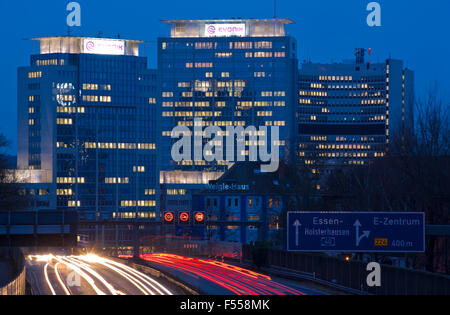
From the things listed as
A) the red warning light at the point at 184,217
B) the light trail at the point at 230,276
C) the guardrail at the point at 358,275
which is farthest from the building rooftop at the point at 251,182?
the red warning light at the point at 184,217

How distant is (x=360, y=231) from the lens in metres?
40.8

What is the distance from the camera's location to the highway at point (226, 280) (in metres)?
57.3

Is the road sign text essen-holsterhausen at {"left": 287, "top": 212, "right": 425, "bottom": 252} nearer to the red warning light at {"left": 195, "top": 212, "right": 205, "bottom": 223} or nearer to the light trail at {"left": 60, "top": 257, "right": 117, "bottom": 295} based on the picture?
the red warning light at {"left": 195, "top": 212, "right": 205, "bottom": 223}

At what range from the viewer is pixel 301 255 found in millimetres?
70000

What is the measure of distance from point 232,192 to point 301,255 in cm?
8157

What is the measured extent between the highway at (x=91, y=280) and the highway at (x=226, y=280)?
3.23 m

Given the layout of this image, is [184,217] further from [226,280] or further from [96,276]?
[96,276]

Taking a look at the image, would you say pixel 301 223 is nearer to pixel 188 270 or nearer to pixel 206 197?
pixel 188 270

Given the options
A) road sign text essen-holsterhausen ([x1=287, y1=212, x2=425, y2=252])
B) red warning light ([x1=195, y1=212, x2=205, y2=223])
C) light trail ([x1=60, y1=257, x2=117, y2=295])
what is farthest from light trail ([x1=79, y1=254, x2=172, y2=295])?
road sign text essen-holsterhausen ([x1=287, y1=212, x2=425, y2=252])

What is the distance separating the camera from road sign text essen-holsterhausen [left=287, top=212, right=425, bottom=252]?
40.6m
